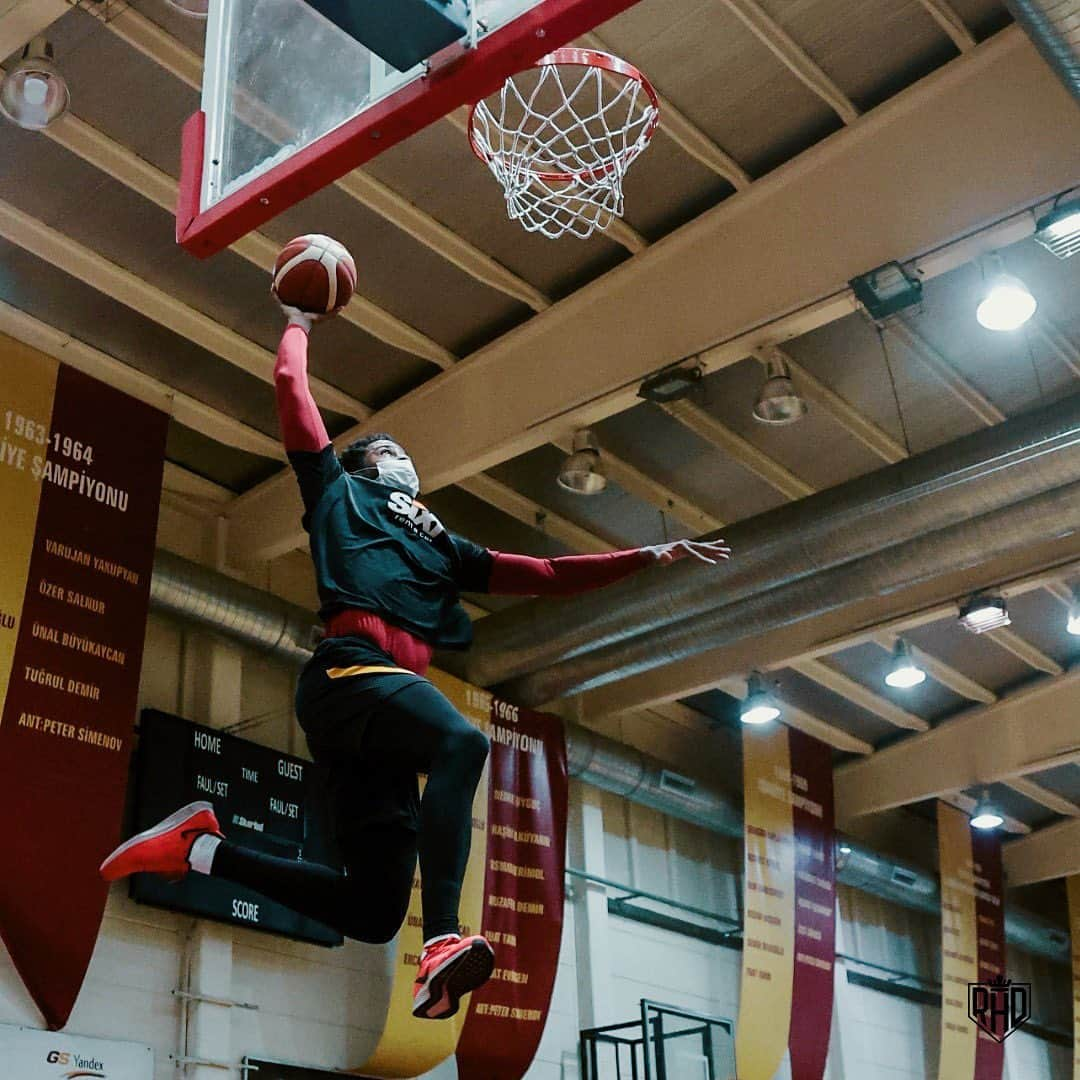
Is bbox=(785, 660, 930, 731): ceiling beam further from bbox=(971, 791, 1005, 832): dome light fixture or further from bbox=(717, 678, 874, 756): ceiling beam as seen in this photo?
bbox=(971, 791, 1005, 832): dome light fixture

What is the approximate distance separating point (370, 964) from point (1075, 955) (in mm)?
9457

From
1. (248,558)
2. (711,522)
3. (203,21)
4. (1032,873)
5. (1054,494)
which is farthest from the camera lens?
(1032,873)

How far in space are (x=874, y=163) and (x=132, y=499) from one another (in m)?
4.83

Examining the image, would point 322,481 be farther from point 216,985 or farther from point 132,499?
point 216,985

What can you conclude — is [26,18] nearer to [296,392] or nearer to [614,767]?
[296,392]

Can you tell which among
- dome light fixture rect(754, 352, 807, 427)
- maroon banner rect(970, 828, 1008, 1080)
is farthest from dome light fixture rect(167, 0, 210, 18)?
maroon banner rect(970, 828, 1008, 1080)

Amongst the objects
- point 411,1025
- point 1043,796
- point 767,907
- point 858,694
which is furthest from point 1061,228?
point 1043,796

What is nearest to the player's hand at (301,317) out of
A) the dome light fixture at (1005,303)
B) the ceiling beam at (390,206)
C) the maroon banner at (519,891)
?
the ceiling beam at (390,206)

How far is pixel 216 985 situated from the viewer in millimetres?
10062

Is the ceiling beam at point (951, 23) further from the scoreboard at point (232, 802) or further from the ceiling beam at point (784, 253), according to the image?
the scoreboard at point (232, 802)

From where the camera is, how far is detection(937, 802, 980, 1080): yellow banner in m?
15.2

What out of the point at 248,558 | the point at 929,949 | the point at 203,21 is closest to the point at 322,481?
the point at 203,21

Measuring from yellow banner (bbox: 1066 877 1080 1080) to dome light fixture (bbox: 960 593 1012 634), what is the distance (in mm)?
6736

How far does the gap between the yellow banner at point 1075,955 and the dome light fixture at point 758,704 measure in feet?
19.7
